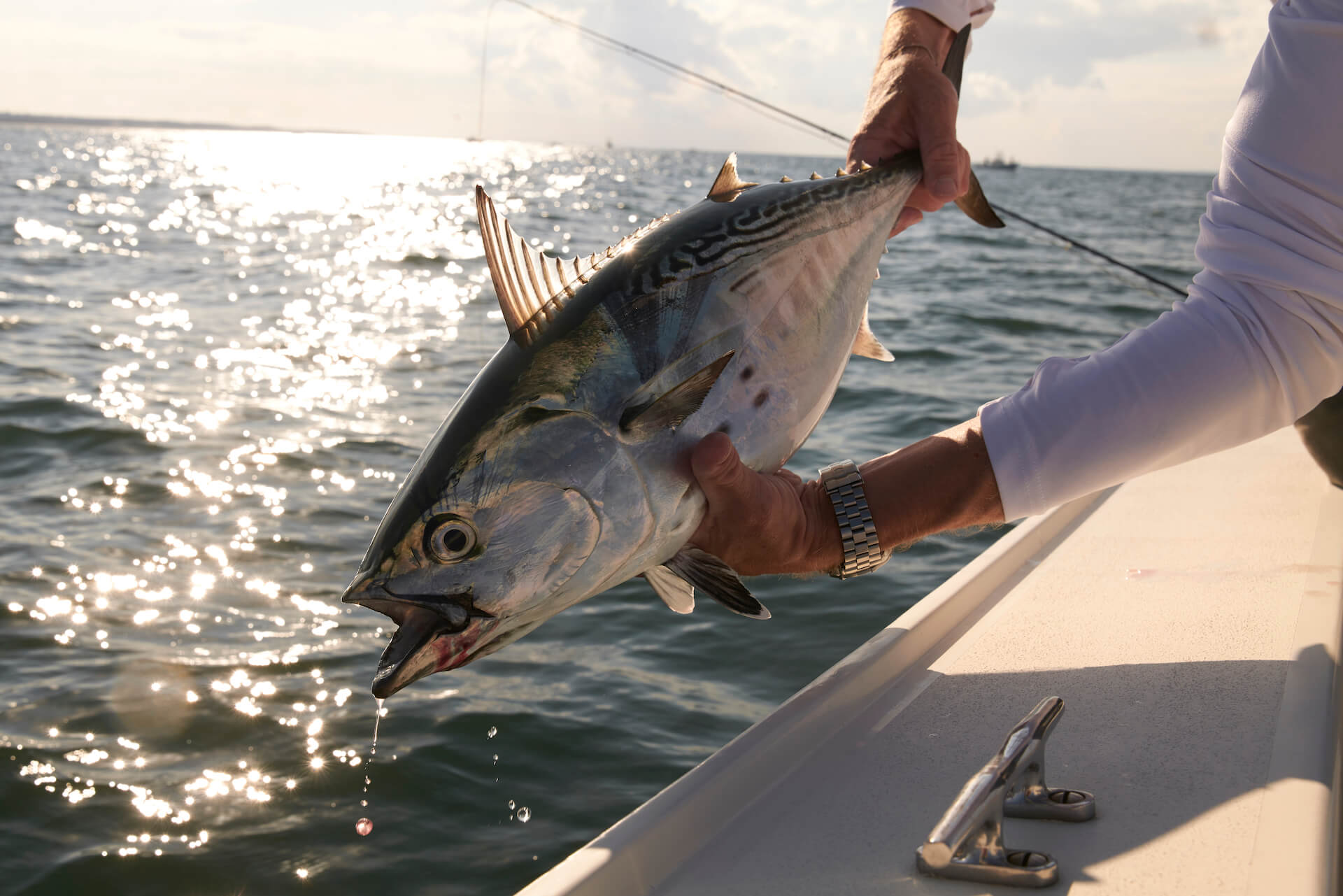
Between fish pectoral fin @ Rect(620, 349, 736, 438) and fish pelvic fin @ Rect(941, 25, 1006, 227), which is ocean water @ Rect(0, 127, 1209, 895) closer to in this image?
fish pectoral fin @ Rect(620, 349, 736, 438)

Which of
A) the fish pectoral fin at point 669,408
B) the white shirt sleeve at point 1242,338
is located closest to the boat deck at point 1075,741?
the white shirt sleeve at point 1242,338

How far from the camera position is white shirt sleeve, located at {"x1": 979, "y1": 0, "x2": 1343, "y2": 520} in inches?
63.9

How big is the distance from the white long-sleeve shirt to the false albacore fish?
0.36 meters

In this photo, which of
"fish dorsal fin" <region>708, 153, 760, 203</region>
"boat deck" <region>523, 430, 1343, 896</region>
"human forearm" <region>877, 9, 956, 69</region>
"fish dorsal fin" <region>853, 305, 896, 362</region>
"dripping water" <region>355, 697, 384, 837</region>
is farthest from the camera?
"dripping water" <region>355, 697, 384, 837</region>

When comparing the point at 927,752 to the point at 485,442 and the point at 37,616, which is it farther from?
the point at 37,616

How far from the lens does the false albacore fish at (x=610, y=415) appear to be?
1.36 m

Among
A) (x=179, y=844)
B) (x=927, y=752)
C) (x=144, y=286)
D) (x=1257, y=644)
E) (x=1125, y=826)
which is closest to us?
(x=1125, y=826)

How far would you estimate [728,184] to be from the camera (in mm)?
1826

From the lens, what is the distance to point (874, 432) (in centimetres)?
697

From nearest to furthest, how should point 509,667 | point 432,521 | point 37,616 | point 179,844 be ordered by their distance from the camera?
1. point 432,521
2. point 179,844
3. point 509,667
4. point 37,616

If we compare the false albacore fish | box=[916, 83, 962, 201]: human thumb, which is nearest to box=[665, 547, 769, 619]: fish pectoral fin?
the false albacore fish

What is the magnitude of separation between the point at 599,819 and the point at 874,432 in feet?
14.1

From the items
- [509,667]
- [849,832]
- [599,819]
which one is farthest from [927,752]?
[509,667]

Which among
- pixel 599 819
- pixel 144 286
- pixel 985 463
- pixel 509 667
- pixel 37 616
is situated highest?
pixel 144 286
